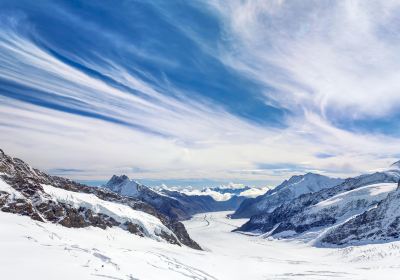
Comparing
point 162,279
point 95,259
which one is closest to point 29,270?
point 95,259

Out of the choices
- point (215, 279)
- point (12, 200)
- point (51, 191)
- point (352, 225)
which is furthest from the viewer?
point (352, 225)

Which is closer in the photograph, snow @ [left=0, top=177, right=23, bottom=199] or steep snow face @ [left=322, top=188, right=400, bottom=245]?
snow @ [left=0, top=177, right=23, bottom=199]

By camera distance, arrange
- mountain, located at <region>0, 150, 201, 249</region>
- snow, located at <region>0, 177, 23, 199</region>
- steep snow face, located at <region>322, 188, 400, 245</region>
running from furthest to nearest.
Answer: steep snow face, located at <region>322, 188, 400, 245</region>
snow, located at <region>0, 177, 23, 199</region>
mountain, located at <region>0, 150, 201, 249</region>

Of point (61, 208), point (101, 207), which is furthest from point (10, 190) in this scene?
point (101, 207)

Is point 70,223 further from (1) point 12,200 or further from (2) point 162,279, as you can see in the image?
(2) point 162,279

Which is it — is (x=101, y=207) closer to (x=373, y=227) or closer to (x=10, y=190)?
(x=10, y=190)

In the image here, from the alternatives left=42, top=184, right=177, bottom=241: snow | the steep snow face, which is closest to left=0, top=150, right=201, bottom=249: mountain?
left=42, top=184, right=177, bottom=241: snow

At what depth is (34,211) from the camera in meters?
62.4

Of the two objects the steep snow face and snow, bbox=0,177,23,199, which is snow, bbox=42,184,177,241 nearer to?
snow, bbox=0,177,23,199

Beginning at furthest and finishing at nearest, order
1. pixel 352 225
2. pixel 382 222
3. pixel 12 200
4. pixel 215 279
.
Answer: pixel 352 225
pixel 382 222
pixel 12 200
pixel 215 279

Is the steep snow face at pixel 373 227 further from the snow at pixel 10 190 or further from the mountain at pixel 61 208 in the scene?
the snow at pixel 10 190

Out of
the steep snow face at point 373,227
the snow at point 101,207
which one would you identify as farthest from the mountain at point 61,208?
the steep snow face at point 373,227

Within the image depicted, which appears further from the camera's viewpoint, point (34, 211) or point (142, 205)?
point (142, 205)

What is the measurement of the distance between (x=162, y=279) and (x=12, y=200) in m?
46.2
